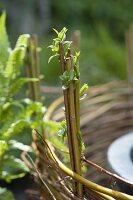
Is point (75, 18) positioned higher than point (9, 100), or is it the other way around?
point (75, 18)

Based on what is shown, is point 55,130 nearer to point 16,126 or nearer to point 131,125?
point 16,126

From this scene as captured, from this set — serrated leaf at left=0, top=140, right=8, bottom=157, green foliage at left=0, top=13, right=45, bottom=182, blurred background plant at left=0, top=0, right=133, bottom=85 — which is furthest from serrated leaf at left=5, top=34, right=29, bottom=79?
blurred background plant at left=0, top=0, right=133, bottom=85

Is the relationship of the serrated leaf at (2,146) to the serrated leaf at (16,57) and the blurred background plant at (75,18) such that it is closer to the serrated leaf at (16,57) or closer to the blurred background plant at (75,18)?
the serrated leaf at (16,57)

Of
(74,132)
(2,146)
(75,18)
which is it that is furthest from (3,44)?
(75,18)

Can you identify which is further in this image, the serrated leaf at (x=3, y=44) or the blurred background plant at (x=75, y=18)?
the blurred background plant at (x=75, y=18)

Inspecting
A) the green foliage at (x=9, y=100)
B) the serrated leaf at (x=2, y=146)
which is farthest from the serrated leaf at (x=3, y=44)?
the serrated leaf at (x=2, y=146)

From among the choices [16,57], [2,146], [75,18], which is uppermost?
[75,18]

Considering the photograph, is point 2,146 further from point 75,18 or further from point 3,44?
point 75,18

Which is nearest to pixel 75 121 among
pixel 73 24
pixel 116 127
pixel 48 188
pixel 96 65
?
pixel 48 188

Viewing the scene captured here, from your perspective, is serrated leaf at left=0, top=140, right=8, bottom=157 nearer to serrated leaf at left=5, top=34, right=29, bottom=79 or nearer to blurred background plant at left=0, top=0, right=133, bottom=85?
serrated leaf at left=5, top=34, right=29, bottom=79

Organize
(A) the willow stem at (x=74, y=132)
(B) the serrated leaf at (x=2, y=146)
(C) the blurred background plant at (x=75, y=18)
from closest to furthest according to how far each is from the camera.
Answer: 1. (A) the willow stem at (x=74, y=132)
2. (B) the serrated leaf at (x=2, y=146)
3. (C) the blurred background plant at (x=75, y=18)

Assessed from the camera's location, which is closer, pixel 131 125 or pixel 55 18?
pixel 131 125
